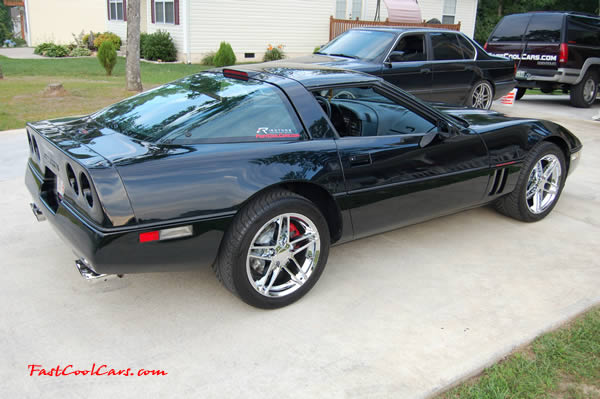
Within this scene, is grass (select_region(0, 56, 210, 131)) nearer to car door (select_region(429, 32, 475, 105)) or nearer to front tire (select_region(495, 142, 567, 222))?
car door (select_region(429, 32, 475, 105))

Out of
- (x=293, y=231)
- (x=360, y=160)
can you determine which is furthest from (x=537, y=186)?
(x=293, y=231)

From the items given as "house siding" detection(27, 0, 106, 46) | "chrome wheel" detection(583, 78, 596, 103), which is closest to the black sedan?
"chrome wheel" detection(583, 78, 596, 103)

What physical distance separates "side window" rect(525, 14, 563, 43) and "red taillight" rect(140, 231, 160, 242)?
1037 cm

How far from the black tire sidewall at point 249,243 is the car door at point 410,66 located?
5.19 metres

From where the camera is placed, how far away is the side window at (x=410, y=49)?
8.14 m

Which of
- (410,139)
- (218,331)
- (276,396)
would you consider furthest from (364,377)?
(410,139)

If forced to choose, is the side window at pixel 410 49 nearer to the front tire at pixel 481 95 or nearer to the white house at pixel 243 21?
the front tire at pixel 481 95

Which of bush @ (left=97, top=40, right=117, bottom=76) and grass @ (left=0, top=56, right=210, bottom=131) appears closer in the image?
grass @ (left=0, top=56, right=210, bottom=131)

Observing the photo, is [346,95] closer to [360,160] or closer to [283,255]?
[360,160]

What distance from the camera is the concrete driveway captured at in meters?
2.59

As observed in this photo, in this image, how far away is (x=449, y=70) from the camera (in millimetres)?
8633

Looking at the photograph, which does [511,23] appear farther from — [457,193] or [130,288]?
[130,288]

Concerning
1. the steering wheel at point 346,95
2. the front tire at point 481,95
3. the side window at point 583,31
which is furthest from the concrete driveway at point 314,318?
the side window at point 583,31

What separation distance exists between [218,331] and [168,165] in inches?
38.7
